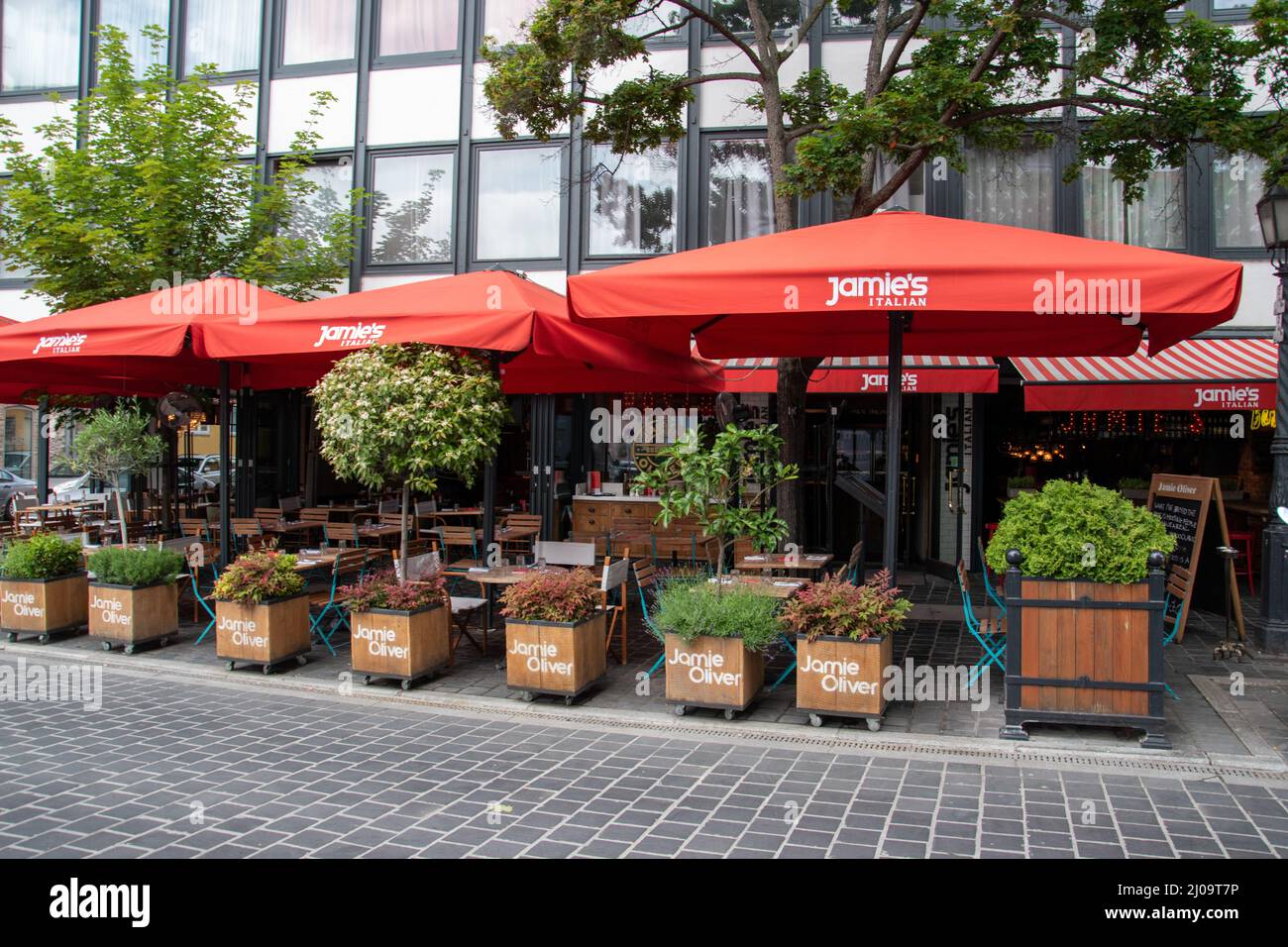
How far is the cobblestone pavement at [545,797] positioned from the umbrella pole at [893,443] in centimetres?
146

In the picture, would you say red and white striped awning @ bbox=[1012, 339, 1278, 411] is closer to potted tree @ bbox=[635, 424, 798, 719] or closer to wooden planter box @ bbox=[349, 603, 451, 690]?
potted tree @ bbox=[635, 424, 798, 719]

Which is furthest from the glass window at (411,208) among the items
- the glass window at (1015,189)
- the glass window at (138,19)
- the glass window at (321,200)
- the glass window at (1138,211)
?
the glass window at (1138,211)

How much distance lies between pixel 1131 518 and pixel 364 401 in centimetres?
531

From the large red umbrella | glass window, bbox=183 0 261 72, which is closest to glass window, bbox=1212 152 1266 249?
the large red umbrella

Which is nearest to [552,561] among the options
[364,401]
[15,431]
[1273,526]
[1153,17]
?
[364,401]

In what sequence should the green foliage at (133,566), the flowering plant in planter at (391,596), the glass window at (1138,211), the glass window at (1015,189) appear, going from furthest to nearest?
the glass window at (1015,189) → the glass window at (1138,211) → the green foliage at (133,566) → the flowering plant in planter at (391,596)

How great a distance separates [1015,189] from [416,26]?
9714 mm

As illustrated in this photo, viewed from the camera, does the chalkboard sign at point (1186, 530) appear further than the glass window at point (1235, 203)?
No

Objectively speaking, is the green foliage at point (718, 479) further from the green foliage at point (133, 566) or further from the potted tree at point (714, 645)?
the green foliage at point (133, 566)

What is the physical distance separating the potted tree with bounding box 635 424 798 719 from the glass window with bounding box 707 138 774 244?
741 centimetres

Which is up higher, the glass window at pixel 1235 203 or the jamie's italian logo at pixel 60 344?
the glass window at pixel 1235 203

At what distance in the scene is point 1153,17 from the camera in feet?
28.4

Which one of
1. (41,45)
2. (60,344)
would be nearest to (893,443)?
(60,344)

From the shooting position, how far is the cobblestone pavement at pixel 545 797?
4016 millimetres
